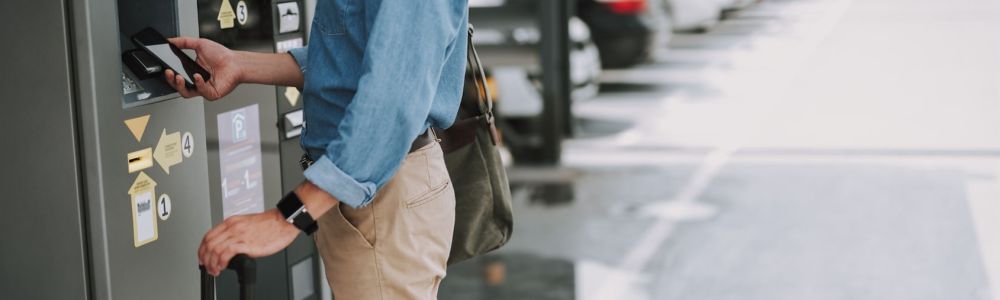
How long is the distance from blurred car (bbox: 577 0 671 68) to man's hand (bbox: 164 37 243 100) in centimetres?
922

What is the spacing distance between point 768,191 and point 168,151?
5.44 m

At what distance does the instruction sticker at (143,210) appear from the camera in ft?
8.76

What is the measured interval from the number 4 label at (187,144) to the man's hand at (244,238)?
517 mm

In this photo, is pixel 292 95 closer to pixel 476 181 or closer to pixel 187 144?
pixel 187 144

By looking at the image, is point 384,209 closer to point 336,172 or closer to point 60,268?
point 336,172

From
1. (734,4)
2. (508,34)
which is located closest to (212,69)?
(508,34)

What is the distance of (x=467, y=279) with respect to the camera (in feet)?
19.4

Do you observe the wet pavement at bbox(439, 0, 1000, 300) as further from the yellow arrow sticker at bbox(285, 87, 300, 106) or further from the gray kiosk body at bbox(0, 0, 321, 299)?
the gray kiosk body at bbox(0, 0, 321, 299)

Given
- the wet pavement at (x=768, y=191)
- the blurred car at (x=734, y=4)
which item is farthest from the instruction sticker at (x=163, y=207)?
the blurred car at (x=734, y=4)

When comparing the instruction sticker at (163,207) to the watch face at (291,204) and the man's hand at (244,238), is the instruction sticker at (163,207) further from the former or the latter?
the watch face at (291,204)

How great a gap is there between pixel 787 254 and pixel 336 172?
4357mm

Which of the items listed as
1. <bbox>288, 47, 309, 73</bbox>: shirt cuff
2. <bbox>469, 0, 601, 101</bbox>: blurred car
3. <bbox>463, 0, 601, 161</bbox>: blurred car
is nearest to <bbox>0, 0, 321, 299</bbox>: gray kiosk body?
<bbox>288, 47, 309, 73</bbox>: shirt cuff

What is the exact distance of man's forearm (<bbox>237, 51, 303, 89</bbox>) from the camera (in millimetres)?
2678

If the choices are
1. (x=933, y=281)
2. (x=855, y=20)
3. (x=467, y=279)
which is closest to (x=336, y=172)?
(x=467, y=279)
